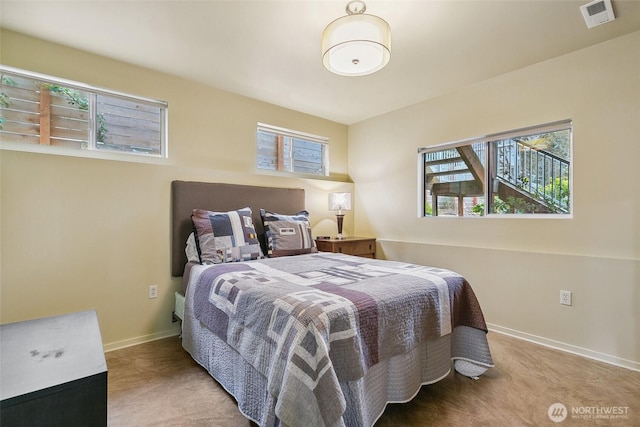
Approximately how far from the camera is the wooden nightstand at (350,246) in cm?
346

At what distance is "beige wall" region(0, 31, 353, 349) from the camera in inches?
83.1

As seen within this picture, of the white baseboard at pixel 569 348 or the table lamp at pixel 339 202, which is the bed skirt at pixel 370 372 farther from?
the table lamp at pixel 339 202

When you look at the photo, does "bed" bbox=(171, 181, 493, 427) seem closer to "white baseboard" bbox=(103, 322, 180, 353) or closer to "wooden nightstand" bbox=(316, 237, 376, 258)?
"white baseboard" bbox=(103, 322, 180, 353)

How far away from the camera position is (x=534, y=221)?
267cm

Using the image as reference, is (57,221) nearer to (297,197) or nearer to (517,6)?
(297,197)

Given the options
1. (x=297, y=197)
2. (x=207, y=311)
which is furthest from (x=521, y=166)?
(x=207, y=311)

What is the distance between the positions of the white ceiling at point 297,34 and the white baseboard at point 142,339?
237cm

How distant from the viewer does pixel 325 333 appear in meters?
1.23

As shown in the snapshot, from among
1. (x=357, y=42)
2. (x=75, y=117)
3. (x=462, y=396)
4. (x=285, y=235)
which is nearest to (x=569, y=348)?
(x=462, y=396)

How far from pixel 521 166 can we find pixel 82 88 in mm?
3956

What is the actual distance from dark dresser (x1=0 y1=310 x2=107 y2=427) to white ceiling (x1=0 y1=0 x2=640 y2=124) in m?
1.98

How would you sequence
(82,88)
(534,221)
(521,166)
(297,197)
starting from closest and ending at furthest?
(82,88) → (534,221) → (521,166) → (297,197)

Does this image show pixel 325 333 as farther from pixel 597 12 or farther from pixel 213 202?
pixel 597 12

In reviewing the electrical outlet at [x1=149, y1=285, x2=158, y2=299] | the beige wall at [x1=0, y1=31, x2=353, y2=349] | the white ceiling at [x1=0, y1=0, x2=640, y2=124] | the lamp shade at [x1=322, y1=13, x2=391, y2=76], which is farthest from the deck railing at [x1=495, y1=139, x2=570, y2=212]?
the electrical outlet at [x1=149, y1=285, x2=158, y2=299]
